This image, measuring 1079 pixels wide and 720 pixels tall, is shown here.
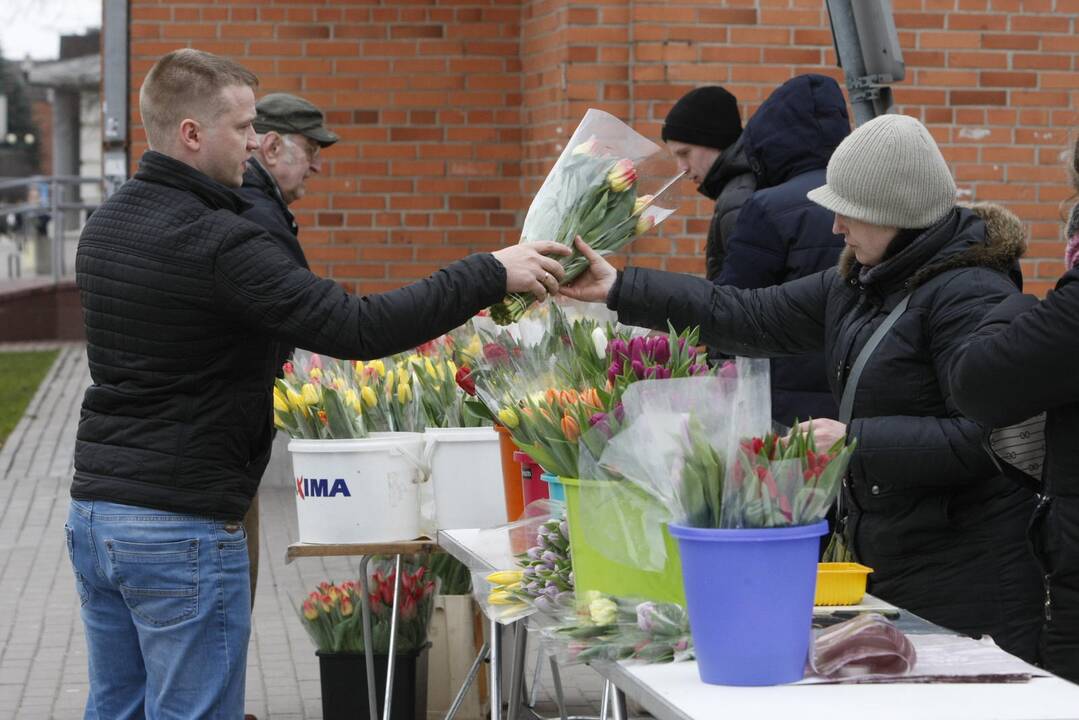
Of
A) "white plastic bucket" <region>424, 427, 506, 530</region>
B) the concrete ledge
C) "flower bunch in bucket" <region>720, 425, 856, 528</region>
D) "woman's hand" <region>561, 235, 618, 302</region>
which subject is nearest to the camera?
"flower bunch in bucket" <region>720, 425, 856, 528</region>

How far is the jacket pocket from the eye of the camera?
339 centimetres

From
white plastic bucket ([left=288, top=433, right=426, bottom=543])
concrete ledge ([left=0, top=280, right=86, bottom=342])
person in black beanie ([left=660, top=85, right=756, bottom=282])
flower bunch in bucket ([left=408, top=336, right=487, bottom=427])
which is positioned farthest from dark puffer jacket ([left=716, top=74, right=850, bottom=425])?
concrete ledge ([left=0, top=280, right=86, bottom=342])

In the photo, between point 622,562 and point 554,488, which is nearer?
point 622,562

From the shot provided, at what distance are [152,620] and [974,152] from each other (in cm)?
526

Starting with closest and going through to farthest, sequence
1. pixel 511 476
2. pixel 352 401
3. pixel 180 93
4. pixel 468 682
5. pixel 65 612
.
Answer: pixel 180 93 → pixel 511 476 → pixel 352 401 → pixel 468 682 → pixel 65 612

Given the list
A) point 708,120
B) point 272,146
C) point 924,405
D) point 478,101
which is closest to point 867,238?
point 924,405

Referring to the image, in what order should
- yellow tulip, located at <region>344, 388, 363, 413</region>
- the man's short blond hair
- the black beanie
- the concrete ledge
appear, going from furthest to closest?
1. the concrete ledge
2. the black beanie
3. yellow tulip, located at <region>344, 388, 363, 413</region>
4. the man's short blond hair

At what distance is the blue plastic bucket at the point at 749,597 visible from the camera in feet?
7.86

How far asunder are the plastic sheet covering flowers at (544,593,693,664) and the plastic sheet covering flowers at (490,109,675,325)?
1.19 meters

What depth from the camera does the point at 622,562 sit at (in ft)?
8.75

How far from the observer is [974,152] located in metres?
7.51

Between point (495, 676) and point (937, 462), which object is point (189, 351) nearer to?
point (495, 676)

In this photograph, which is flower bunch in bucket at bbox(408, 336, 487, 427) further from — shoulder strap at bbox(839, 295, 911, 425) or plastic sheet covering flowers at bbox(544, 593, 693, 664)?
plastic sheet covering flowers at bbox(544, 593, 693, 664)

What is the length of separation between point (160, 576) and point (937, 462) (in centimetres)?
166
